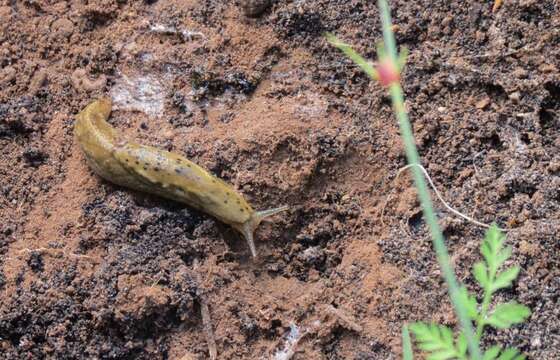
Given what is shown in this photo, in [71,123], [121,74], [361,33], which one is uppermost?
[361,33]

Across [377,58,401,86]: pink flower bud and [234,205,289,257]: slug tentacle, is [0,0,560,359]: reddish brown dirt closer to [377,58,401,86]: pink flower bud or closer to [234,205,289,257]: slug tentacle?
[234,205,289,257]: slug tentacle

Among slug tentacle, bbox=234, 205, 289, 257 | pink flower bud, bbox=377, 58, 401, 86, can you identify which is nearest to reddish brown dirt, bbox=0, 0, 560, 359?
slug tentacle, bbox=234, 205, 289, 257

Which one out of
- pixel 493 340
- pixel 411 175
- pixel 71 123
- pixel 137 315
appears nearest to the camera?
pixel 493 340

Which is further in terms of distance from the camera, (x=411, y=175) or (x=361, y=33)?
(x=361, y=33)

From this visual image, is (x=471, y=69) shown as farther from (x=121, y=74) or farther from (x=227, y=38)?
(x=121, y=74)

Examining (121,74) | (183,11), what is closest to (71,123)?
(121,74)

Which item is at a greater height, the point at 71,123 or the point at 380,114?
the point at 380,114
